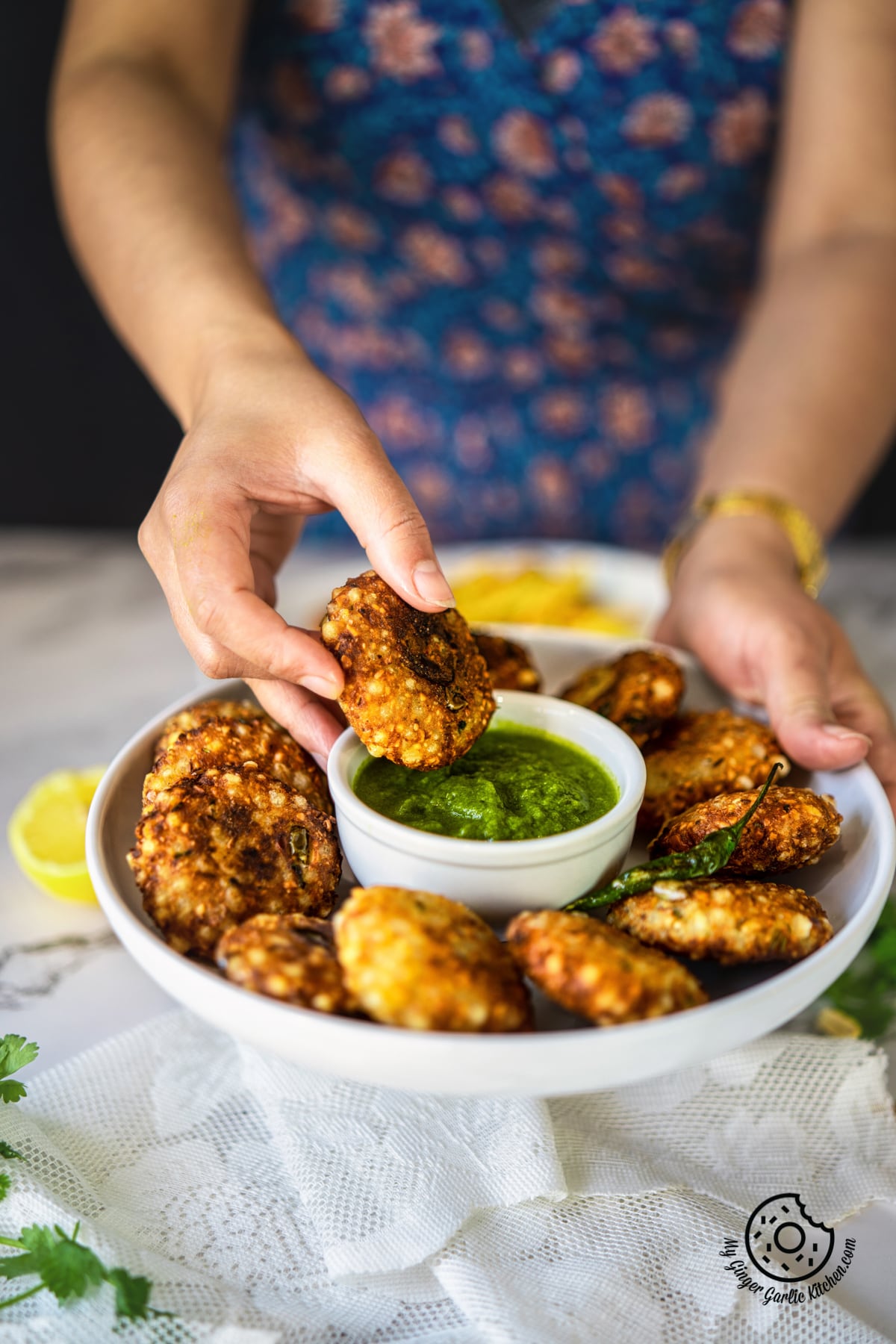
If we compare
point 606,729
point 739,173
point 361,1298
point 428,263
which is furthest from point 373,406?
point 361,1298

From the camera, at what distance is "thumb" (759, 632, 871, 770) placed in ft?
7.16

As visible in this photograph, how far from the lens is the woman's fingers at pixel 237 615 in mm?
1795

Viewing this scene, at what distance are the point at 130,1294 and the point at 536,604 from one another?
223 centimetres

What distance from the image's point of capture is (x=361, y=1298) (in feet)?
5.63

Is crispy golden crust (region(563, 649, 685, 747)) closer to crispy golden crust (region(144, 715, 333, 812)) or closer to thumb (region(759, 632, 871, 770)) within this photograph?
thumb (region(759, 632, 871, 770))

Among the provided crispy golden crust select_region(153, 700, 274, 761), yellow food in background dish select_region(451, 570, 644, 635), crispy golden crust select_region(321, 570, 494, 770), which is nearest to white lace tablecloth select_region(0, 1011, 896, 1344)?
crispy golden crust select_region(153, 700, 274, 761)

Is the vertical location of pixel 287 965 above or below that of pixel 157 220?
below

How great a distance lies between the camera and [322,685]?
72.4 inches

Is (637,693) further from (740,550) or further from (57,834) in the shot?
(57,834)

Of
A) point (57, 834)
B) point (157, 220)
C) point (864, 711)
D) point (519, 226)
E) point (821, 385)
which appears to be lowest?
point (57, 834)

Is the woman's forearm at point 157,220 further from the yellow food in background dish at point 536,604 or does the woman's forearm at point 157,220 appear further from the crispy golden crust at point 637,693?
the yellow food in background dish at point 536,604

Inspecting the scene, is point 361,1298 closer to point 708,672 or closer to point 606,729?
point 606,729

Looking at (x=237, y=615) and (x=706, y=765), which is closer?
(x=237, y=615)

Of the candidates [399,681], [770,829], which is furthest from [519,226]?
[770,829]
